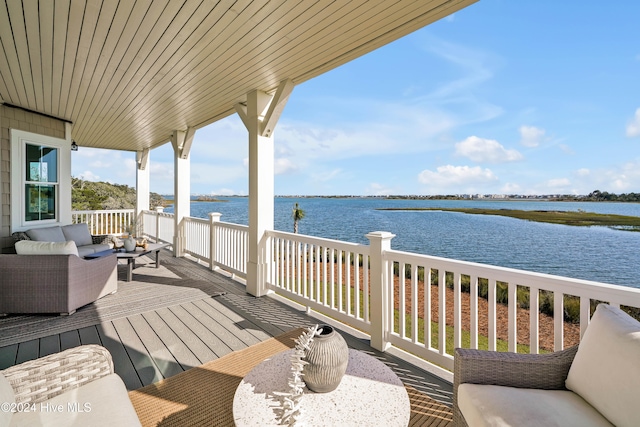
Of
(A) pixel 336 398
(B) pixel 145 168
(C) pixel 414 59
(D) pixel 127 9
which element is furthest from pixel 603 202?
(B) pixel 145 168

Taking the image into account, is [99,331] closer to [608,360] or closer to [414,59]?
[608,360]

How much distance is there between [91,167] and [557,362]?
28.2 meters

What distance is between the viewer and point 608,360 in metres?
1.17

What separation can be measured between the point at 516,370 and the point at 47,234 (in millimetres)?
6155

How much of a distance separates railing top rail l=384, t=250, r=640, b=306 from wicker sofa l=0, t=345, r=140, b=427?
2000mm

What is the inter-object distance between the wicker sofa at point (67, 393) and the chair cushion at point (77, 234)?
4898 mm

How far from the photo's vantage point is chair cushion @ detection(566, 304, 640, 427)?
1.06 metres

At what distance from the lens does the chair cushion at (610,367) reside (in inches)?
41.7

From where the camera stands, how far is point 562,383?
1365 millimetres

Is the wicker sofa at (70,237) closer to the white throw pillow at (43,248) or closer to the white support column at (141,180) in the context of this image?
the white throw pillow at (43,248)

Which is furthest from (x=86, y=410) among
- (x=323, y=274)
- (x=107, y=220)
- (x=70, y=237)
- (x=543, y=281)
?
(x=107, y=220)

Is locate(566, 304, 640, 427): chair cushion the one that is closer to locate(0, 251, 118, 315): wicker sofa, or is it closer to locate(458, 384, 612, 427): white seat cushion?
locate(458, 384, 612, 427): white seat cushion

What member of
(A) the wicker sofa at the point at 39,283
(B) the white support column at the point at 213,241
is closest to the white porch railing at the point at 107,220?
(B) the white support column at the point at 213,241

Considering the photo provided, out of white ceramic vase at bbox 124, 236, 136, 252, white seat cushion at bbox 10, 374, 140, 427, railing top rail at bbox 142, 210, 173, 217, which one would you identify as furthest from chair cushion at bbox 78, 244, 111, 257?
white seat cushion at bbox 10, 374, 140, 427
